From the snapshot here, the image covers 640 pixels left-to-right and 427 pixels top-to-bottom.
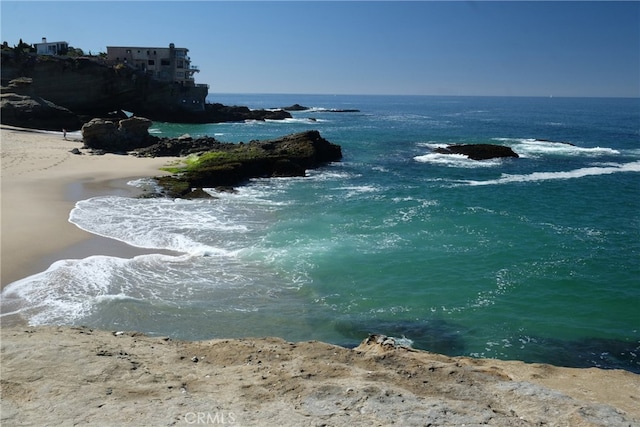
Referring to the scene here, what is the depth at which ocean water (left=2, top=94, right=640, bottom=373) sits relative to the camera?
42.7ft

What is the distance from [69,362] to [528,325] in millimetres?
11098

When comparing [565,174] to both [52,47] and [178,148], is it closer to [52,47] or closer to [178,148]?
[178,148]

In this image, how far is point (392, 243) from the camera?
19.8 m

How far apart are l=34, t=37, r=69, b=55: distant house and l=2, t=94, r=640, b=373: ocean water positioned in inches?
2351

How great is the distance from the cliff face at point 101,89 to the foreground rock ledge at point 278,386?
50644 millimetres

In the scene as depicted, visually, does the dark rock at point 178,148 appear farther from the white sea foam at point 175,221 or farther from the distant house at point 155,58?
the distant house at point 155,58

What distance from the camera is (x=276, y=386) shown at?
8164mm

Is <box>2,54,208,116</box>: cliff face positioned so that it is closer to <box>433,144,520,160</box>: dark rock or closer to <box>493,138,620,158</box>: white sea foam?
<box>433,144,520,160</box>: dark rock

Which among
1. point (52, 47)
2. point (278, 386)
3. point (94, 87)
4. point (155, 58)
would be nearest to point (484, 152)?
point (278, 386)

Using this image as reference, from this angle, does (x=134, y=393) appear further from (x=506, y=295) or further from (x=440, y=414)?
(x=506, y=295)

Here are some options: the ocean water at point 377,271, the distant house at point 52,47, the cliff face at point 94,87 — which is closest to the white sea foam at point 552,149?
the ocean water at point 377,271

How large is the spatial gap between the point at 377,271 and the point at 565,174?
2586 cm

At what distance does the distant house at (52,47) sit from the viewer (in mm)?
75625

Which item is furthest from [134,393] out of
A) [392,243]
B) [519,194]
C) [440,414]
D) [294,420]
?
[519,194]
